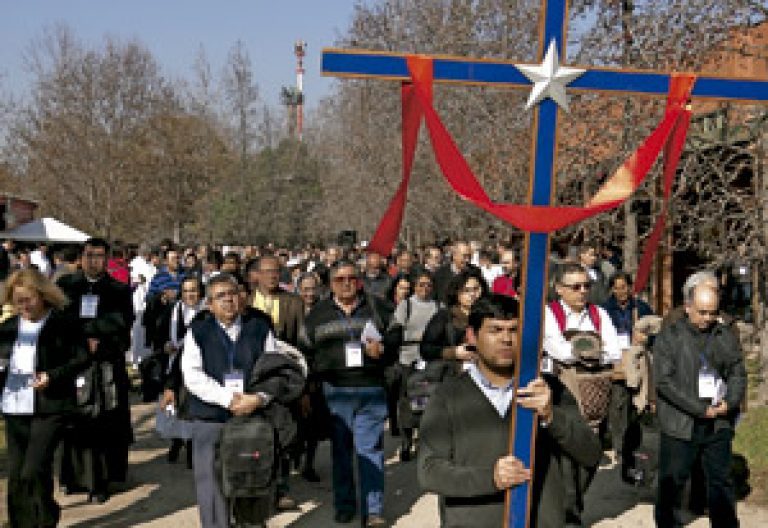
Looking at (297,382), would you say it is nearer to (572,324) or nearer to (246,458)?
(246,458)

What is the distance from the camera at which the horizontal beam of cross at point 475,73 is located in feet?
11.1

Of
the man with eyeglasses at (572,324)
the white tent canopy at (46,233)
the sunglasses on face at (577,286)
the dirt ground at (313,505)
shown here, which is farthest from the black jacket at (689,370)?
the white tent canopy at (46,233)

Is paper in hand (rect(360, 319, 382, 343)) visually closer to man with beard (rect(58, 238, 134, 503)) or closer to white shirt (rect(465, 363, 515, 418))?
man with beard (rect(58, 238, 134, 503))

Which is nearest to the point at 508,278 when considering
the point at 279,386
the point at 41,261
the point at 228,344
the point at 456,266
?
the point at 456,266

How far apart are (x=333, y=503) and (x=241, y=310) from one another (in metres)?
2.06

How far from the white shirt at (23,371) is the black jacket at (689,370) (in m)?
4.11

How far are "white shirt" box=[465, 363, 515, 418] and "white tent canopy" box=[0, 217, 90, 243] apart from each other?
2574 cm

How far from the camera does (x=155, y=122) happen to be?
3244 centimetres

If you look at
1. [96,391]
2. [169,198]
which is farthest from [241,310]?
[169,198]

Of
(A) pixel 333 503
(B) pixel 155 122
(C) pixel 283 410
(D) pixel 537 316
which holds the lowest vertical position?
(A) pixel 333 503

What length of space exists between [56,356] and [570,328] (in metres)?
3.56

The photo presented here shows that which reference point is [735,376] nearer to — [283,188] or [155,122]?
[155,122]

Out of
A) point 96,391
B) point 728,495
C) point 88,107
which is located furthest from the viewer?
point 88,107

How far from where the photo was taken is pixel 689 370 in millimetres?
5363
